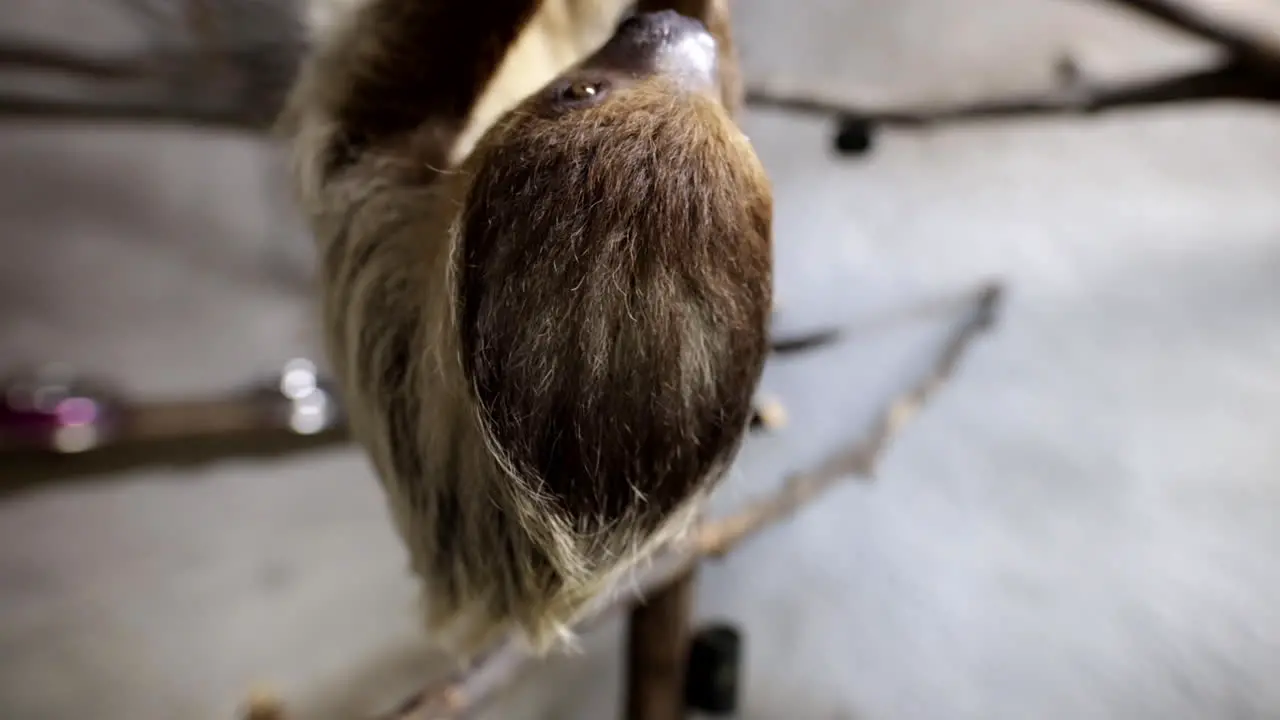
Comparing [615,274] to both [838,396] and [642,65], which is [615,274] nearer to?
[642,65]

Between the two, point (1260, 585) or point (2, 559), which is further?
point (2, 559)

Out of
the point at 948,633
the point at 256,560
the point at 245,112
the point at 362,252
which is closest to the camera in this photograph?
the point at 362,252

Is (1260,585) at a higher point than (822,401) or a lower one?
lower

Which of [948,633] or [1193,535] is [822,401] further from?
[1193,535]

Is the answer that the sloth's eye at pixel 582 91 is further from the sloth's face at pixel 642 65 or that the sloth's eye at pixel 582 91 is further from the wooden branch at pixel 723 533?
the wooden branch at pixel 723 533

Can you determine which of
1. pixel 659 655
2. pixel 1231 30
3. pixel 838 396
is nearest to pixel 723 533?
pixel 659 655

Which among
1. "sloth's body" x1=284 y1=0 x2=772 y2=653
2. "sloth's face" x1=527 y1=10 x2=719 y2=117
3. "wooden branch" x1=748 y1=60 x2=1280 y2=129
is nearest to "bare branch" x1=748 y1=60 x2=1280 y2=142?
"wooden branch" x1=748 y1=60 x2=1280 y2=129

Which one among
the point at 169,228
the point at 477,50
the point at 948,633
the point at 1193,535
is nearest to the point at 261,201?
the point at 169,228
